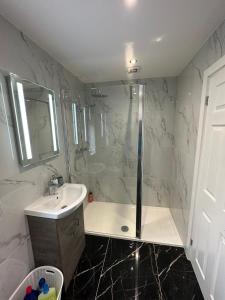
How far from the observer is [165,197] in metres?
2.73

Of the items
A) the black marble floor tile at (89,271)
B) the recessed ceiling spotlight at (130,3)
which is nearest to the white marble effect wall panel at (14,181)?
the black marble floor tile at (89,271)

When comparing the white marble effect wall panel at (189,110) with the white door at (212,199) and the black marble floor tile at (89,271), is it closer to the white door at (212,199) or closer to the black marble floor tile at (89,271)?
the white door at (212,199)

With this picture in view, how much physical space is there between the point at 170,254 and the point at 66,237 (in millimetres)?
1273

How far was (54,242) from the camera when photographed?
4.31 ft

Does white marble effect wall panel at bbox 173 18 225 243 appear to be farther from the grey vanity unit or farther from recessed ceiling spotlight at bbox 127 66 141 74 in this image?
the grey vanity unit

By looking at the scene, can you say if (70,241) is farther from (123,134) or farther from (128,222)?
(123,134)

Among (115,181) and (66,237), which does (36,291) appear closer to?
(66,237)

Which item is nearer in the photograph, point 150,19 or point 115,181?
point 150,19

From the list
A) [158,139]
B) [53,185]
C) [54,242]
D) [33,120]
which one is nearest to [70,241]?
[54,242]

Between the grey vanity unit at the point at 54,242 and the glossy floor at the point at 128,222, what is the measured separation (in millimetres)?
751

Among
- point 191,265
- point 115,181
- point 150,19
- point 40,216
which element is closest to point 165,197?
point 115,181

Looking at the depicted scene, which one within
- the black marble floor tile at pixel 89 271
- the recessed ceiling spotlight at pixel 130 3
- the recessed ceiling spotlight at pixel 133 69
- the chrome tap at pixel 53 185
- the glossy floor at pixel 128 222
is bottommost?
the black marble floor tile at pixel 89 271

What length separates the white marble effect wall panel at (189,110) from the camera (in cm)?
125

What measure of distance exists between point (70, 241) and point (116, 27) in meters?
1.98
